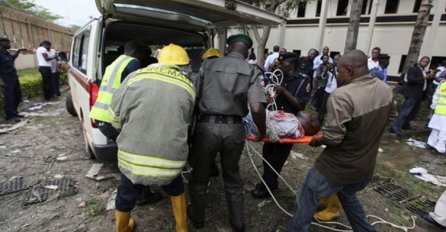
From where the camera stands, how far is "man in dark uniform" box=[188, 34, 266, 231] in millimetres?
2221

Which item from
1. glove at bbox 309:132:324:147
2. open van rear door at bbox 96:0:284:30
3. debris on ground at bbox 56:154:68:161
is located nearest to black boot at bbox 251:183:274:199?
glove at bbox 309:132:324:147

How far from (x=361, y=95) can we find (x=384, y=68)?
4.67 m

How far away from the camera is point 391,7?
52.6 feet

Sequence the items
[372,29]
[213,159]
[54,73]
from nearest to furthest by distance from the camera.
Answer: [213,159] < [54,73] < [372,29]

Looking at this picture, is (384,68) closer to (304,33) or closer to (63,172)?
(63,172)

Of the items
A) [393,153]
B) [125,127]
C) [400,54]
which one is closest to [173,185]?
[125,127]

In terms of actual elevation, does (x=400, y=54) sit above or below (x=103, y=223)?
above

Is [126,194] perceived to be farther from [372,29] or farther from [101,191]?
[372,29]

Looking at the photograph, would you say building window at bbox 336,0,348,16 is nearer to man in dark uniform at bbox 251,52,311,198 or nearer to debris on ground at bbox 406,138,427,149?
debris on ground at bbox 406,138,427,149

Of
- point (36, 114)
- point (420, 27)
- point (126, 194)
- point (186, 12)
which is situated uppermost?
point (420, 27)

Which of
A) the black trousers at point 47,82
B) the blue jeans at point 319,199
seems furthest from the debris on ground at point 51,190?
the black trousers at point 47,82

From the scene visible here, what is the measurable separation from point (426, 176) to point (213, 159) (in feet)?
12.5

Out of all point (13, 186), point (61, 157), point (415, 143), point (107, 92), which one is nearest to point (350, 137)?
point (107, 92)

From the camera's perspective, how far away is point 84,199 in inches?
116
